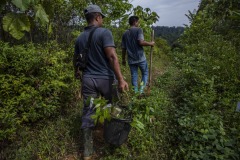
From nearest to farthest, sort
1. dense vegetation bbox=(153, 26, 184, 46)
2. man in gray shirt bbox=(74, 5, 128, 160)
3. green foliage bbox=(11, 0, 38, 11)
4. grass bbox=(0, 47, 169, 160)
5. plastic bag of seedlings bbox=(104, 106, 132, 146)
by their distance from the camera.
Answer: green foliage bbox=(11, 0, 38, 11) < plastic bag of seedlings bbox=(104, 106, 132, 146) < man in gray shirt bbox=(74, 5, 128, 160) < grass bbox=(0, 47, 169, 160) < dense vegetation bbox=(153, 26, 184, 46)

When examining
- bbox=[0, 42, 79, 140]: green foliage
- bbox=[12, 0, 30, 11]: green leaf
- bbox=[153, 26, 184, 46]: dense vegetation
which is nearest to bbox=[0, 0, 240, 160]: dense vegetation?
bbox=[0, 42, 79, 140]: green foliage

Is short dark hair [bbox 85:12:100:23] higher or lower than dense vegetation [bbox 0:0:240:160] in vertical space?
higher

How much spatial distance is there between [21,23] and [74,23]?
17.7ft

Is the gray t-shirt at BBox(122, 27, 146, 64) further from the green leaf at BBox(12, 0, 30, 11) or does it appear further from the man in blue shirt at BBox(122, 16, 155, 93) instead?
the green leaf at BBox(12, 0, 30, 11)

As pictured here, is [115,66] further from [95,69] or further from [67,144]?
[67,144]

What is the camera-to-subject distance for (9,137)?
3.80 metres

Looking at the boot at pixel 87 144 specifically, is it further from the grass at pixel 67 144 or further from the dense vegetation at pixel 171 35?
the dense vegetation at pixel 171 35

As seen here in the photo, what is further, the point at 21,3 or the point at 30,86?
the point at 30,86

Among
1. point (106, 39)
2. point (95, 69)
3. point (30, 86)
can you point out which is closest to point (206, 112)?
point (95, 69)

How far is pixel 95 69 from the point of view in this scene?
345 cm

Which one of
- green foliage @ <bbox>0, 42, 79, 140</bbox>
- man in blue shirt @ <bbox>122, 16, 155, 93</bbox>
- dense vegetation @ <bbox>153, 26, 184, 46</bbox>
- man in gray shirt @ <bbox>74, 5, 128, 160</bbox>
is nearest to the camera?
man in gray shirt @ <bbox>74, 5, 128, 160</bbox>

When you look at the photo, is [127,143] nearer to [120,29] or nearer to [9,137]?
[9,137]

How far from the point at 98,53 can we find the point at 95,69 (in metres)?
0.24

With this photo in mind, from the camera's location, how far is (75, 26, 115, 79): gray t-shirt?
3281mm
